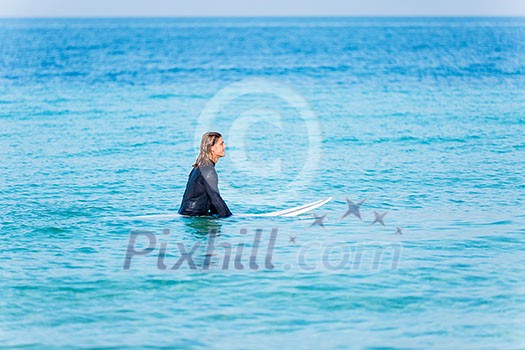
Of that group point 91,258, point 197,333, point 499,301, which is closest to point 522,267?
point 499,301

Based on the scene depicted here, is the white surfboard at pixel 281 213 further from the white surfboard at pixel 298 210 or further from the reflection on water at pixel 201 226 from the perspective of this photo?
the reflection on water at pixel 201 226

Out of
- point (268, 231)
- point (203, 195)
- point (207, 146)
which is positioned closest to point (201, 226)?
point (203, 195)

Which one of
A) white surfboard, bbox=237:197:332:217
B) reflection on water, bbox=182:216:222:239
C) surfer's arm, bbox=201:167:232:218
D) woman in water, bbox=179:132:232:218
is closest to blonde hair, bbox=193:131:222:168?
woman in water, bbox=179:132:232:218

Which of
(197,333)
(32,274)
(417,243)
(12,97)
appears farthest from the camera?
(12,97)

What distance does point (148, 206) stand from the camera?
698 inches

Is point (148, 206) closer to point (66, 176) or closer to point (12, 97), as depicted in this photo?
point (66, 176)

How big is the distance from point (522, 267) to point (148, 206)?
25.8ft

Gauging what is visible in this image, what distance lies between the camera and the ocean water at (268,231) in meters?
11.1

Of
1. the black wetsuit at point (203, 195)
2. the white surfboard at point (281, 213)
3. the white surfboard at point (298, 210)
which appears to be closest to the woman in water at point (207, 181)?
the black wetsuit at point (203, 195)

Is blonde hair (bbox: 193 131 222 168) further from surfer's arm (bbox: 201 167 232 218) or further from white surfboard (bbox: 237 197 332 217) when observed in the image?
white surfboard (bbox: 237 197 332 217)

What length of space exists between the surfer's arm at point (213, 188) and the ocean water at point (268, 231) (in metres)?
0.26

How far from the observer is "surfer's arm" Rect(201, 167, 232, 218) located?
14891mm

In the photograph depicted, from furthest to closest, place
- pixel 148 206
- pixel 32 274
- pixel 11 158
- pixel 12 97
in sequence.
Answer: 1. pixel 12 97
2. pixel 11 158
3. pixel 148 206
4. pixel 32 274

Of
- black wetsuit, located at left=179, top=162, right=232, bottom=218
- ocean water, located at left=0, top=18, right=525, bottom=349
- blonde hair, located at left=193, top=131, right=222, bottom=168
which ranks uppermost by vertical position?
blonde hair, located at left=193, top=131, right=222, bottom=168
